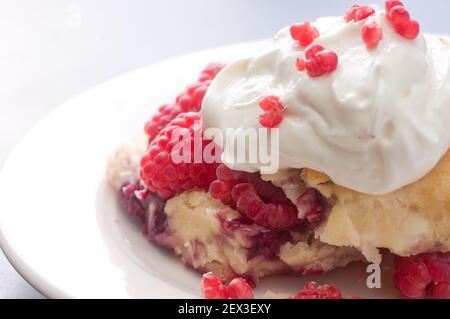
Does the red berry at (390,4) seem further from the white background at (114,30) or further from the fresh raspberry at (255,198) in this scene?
the white background at (114,30)

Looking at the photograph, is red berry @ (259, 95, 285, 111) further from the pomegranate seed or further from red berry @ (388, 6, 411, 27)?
red berry @ (388, 6, 411, 27)

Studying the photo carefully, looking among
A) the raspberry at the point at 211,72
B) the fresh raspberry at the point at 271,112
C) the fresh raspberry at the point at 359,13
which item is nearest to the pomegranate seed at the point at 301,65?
the fresh raspberry at the point at 271,112

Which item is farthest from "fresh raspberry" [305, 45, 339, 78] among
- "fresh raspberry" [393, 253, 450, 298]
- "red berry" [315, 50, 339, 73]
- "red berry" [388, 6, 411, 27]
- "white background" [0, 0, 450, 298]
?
"white background" [0, 0, 450, 298]

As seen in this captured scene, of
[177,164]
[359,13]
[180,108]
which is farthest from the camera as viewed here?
[180,108]

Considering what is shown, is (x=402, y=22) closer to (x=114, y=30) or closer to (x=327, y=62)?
(x=327, y=62)

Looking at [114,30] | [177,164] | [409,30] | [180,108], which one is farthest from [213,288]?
[114,30]
